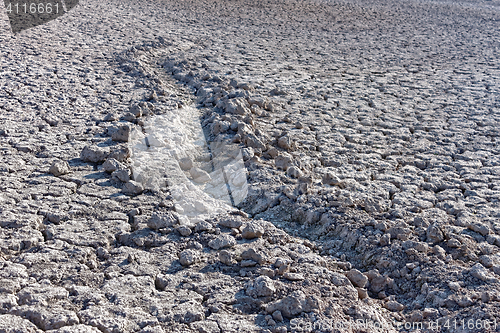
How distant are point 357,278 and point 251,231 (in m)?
0.66

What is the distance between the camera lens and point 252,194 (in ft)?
10.1

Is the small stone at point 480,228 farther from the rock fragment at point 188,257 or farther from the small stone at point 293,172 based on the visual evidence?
the rock fragment at point 188,257

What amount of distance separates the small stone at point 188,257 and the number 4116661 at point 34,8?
23.4 feet

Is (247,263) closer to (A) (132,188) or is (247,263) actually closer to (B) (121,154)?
(A) (132,188)

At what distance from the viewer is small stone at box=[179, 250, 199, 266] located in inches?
90.0

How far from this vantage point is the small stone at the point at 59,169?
117 inches

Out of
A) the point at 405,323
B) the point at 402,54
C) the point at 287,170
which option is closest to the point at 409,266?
the point at 405,323

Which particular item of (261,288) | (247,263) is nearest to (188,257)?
(247,263)

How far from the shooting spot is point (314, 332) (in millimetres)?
1865

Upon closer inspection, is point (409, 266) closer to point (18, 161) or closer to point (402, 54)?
point (18, 161)

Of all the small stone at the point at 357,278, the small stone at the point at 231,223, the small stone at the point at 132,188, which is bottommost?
the small stone at the point at 132,188

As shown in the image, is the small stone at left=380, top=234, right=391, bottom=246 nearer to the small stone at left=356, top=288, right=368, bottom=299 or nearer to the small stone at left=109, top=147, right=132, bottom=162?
the small stone at left=356, top=288, right=368, bottom=299

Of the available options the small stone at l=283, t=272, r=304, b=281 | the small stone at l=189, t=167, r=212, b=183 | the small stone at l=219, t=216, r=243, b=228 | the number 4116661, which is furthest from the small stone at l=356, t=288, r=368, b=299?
the number 4116661

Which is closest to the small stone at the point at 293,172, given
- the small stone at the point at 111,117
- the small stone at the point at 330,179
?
the small stone at the point at 330,179
